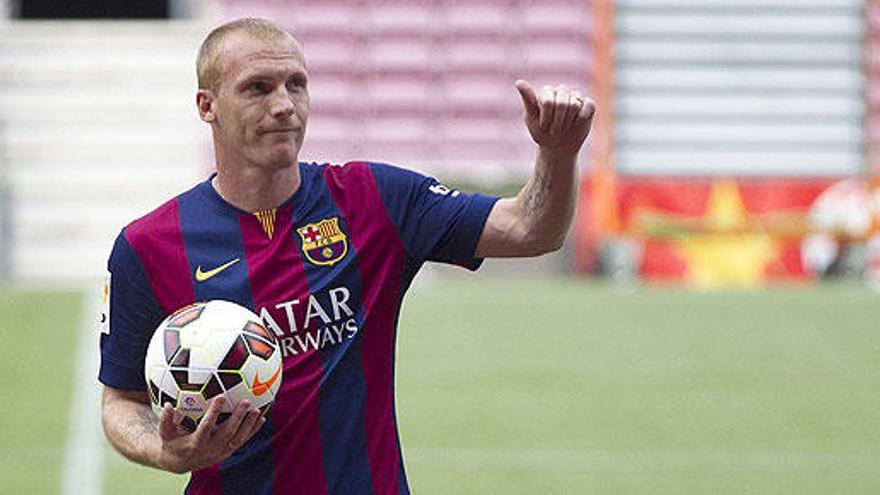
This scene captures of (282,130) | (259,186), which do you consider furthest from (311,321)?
(282,130)

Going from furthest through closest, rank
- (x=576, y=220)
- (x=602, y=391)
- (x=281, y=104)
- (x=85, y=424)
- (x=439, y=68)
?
(x=439, y=68)
(x=576, y=220)
(x=602, y=391)
(x=85, y=424)
(x=281, y=104)

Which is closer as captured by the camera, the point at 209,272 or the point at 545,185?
the point at 545,185

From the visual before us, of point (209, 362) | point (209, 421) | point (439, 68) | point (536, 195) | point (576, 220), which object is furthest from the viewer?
point (439, 68)

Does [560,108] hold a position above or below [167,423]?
above

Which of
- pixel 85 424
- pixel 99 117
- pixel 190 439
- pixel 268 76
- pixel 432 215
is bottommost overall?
pixel 85 424

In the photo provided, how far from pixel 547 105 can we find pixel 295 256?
72 centimetres

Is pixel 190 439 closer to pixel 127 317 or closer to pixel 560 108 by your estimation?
pixel 127 317

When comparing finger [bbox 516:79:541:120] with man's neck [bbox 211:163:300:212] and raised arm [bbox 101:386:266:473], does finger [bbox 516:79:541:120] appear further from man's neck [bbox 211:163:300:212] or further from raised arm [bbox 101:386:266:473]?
raised arm [bbox 101:386:266:473]

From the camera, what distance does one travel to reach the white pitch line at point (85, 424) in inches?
347

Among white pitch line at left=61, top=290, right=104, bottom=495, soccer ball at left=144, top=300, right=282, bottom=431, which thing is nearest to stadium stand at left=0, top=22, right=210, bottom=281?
white pitch line at left=61, top=290, right=104, bottom=495

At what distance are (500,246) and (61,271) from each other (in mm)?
14033

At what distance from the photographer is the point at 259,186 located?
3.93 meters

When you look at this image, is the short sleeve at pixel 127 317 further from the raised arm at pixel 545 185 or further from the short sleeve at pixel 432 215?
the raised arm at pixel 545 185

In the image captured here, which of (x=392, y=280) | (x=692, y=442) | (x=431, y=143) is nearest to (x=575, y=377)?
(x=692, y=442)
